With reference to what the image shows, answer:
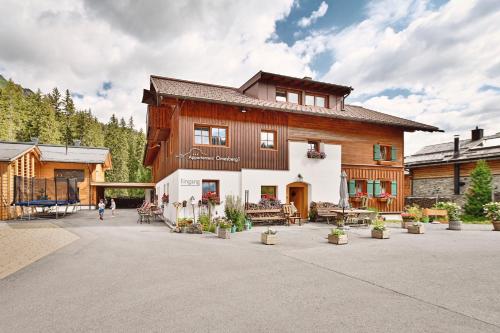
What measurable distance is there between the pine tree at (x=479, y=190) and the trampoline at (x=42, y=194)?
27782 millimetres

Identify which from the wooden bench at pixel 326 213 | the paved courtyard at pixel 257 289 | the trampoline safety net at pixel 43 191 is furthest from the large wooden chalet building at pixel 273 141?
the trampoline safety net at pixel 43 191

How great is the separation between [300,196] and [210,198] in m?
6.19

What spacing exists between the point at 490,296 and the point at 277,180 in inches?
497

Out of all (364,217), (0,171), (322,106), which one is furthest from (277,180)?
(0,171)

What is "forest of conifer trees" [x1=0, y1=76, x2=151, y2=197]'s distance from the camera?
46.8 m

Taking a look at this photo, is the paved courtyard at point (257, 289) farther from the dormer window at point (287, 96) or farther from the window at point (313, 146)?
the dormer window at point (287, 96)

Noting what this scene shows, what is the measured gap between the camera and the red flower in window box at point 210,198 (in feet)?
50.4

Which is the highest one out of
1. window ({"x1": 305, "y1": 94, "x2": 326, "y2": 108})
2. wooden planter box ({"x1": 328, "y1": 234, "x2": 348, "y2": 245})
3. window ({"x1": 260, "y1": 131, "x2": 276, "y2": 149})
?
window ({"x1": 305, "y1": 94, "x2": 326, "y2": 108})

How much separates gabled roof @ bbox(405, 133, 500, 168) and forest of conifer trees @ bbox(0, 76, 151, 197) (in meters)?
37.4

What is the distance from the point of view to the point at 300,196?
19.0 m

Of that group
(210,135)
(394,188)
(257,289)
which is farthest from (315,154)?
(257,289)

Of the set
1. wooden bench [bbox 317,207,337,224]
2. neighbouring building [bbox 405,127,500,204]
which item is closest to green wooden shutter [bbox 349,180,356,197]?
wooden bench [bbox 317,207,337,224]

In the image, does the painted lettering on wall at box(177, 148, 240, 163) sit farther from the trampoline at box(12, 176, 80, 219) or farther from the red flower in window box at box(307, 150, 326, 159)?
the trampoline at box(12, 176, 80, 219)

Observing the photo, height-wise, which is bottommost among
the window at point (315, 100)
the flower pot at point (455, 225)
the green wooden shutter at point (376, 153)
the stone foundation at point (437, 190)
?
the flower pot at point (455, 225)
